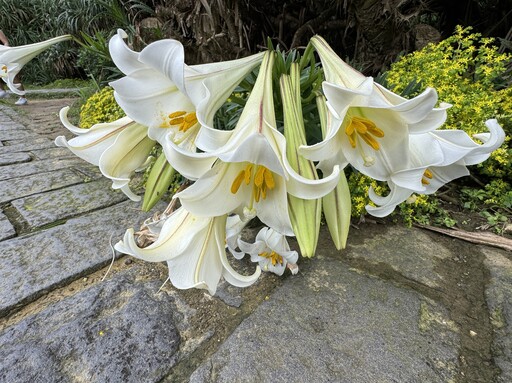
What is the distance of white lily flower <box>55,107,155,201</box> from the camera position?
1.80ft

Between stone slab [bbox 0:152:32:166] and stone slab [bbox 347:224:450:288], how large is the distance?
6.59ft

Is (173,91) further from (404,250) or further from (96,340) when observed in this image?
(404,250)

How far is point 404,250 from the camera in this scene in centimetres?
110

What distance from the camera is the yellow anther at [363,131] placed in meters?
0.49

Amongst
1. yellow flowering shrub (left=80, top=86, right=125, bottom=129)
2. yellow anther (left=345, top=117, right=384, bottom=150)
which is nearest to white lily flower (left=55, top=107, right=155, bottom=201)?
yellow anther (left=345, top=117, right=384, bottom=150)

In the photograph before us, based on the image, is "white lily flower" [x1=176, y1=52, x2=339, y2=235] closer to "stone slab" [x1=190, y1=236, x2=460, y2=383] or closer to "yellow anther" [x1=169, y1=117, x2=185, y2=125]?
"yellow anther" [x1=169, y1=117, x2=185, y2=125]

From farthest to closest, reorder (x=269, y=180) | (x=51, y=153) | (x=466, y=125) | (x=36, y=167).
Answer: (x=51, y=153) → (x=36, y=167) → (x=466, y=125) → (x=269, y=180)

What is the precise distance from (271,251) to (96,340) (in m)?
0.47

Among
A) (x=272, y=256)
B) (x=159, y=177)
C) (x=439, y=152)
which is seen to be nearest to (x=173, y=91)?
(x=159, y=177)

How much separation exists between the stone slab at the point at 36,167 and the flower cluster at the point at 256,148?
152cm

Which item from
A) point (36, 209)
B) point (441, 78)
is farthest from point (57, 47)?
point (441, 78)

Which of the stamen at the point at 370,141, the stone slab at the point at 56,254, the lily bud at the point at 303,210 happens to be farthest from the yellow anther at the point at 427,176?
the stone slab at the point at 56,254

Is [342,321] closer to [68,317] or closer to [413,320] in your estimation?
[413,320]

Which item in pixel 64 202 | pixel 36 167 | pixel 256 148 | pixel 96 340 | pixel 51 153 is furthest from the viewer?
pixel 51 153
